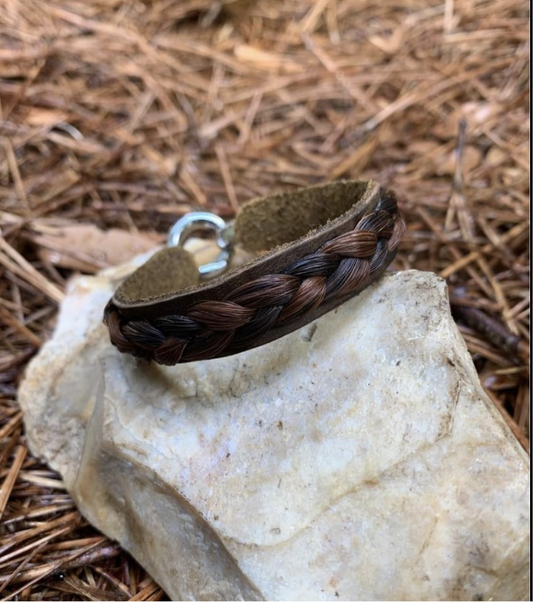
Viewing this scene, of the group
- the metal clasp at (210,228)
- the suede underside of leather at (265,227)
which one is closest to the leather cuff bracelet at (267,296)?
the suede underside of leather at (265,227)

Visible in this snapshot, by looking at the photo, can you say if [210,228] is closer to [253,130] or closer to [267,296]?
[267,296]

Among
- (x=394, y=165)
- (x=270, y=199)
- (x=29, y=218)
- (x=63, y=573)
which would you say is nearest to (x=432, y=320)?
(x=270, y=199)

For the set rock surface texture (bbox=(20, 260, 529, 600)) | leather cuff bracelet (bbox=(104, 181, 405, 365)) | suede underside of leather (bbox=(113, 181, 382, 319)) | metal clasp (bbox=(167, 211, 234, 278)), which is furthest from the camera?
metal clasp (bbox=(167, 211, 234, 278))

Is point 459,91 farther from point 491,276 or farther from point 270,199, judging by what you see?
point 270,199

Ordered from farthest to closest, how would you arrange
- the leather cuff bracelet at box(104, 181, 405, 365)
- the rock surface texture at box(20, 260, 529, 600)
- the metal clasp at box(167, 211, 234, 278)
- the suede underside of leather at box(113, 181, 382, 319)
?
the metal clasp at box(167, 211, 234, 278) < the suede underside of leather at box(113, 181, 382, 319) < the leather cuff bracelet at box(104, 181, 405, 365) < the rock surface texture at box(20, 260, 529, 600)

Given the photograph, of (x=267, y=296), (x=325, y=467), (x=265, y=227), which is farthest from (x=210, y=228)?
(x=325, y=467)

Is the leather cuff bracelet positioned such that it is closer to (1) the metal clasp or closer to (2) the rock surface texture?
(2) the rock surface texture

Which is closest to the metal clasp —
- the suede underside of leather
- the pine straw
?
the suede underside of leather
